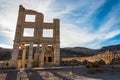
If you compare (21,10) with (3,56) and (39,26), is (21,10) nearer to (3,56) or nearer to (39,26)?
(39,26)

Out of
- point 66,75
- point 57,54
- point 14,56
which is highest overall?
point 57,54

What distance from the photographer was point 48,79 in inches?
673

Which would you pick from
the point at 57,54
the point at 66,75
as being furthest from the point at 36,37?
the point at 66,75

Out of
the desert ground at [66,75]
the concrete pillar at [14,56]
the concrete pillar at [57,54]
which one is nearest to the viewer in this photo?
the desert ground at [66,75]

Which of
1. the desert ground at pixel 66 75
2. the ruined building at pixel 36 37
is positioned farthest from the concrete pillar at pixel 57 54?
the desert ground at pixel 66 75

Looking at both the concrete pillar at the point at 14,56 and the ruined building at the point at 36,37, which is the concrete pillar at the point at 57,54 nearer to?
the ruined building at the point at 36,37

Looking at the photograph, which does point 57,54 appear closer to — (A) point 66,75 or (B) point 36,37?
(B) point 36,37

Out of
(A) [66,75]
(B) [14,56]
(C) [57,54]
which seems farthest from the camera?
(C) [57,54]

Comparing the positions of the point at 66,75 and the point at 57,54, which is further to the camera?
the point at 57,54

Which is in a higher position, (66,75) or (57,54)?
(57,54)

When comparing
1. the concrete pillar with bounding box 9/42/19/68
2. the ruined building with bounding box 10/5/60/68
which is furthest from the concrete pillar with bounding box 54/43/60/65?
the concrete pillar with bounding box 9/42/19/68

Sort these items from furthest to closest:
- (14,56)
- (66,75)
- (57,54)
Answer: (57,54) < (14,56) < (66,75)

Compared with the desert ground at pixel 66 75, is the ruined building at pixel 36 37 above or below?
above

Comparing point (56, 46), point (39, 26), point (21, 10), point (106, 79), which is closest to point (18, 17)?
point (21, 10)
